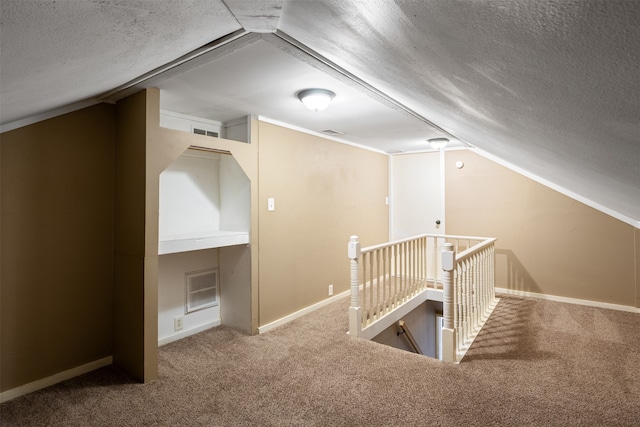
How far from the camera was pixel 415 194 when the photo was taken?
16.9 ft

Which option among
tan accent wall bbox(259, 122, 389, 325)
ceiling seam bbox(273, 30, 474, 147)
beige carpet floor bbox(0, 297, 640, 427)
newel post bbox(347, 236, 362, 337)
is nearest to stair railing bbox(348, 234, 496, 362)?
newel post bbox(347, 236, 362, 337)

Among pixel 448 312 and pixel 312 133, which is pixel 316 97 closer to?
pixel 312 133

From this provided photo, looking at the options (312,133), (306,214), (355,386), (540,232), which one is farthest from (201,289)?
(540,232)

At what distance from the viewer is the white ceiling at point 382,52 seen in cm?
46

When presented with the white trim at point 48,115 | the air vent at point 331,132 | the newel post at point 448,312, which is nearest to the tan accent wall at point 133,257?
the white trim at point 48,115

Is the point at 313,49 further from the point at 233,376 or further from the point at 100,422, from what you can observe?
the point at 100,422

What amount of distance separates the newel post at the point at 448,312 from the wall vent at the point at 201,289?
7.28 feet

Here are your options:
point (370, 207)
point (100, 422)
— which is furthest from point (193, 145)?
point (370, 207)

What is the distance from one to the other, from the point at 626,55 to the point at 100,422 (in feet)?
8.62

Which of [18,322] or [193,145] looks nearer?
[18,322]

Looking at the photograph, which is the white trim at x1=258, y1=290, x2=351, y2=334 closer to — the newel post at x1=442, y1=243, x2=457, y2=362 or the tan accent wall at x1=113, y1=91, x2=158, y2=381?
the tan accent wall at x1=113, y1=91, x2=158, y2=381

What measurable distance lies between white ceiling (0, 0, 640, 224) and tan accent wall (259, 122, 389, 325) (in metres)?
1.27

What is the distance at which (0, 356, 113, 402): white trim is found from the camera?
2.09 metres

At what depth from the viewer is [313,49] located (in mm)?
1587
